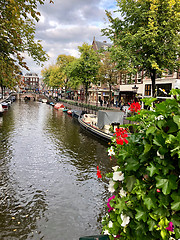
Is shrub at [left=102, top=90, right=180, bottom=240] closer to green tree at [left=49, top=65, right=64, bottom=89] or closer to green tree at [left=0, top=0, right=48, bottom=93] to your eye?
green tree at [left=0, top=0, right=48, bottom=93]

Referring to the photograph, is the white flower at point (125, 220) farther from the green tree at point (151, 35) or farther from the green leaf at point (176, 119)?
the green tree at point (151, 35)

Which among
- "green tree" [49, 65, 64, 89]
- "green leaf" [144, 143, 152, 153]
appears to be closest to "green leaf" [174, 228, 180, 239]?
"green leaf" [144, 143, 152, 153]

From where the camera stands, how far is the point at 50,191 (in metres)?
9.68

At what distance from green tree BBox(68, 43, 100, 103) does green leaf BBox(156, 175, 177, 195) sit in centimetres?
3829

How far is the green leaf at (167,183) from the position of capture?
196cm

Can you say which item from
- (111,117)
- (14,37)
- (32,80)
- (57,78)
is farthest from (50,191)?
(32,80)

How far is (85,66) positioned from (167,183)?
130 ft

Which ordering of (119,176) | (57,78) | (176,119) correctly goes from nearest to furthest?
(176,119)
(119,176)
(57,78)

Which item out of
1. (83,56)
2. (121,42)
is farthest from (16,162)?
(83,56)

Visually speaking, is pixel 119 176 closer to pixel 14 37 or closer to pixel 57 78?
pixel 14 37

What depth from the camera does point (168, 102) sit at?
2150 mm

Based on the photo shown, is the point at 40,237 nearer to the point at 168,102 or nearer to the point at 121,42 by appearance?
the point at 168,102

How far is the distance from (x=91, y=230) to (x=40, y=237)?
194cm

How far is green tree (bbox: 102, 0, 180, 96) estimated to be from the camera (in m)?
Answer: 15.6
